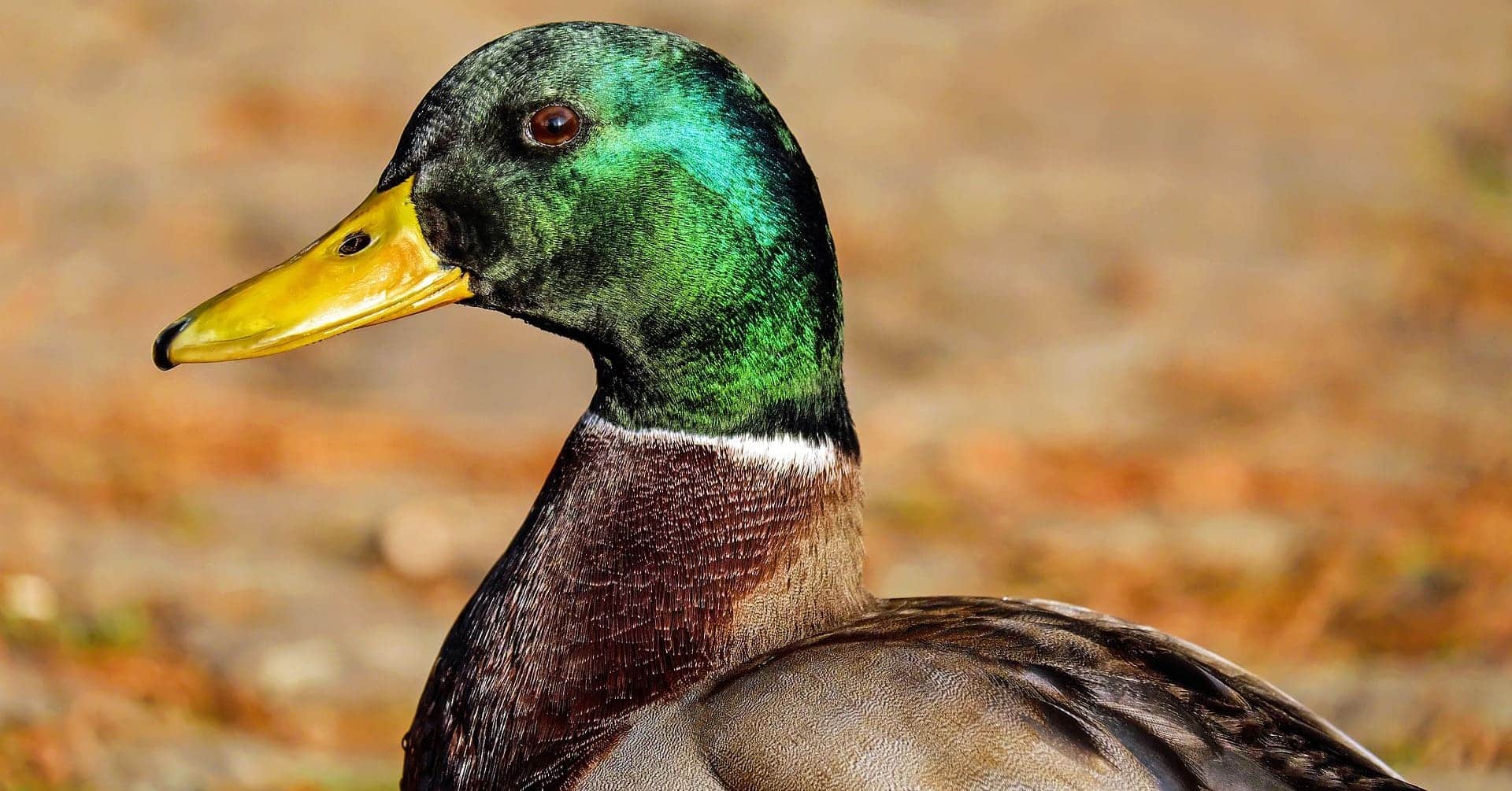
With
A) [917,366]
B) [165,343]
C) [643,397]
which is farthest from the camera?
[917,366]

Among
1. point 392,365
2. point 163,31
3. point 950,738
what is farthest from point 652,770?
point 163,31

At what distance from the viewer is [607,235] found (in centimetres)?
228

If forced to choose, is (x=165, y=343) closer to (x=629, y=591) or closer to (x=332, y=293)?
(x=332, y=293)

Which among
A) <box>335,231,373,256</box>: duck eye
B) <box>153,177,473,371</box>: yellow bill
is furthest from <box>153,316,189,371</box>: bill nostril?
<box>335,231,373,256</box>: duck eye

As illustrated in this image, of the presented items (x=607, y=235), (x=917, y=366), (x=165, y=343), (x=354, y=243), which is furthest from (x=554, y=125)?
(x=917, y=366)

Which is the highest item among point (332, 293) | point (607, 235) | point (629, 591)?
point (607, 235)

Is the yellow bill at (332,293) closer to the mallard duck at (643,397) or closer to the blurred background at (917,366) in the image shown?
the mallard duck at (643,397)

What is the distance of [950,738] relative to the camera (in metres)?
1.96

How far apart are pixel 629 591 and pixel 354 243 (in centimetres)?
57

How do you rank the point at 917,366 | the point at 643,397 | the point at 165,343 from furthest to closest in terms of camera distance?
1. the point at 917,366
2. the point at 643,397
3. the point at 165,343

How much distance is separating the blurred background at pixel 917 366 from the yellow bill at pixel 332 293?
4.72 ft

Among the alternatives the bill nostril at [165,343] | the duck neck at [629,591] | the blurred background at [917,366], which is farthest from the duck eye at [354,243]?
the blurred background at [917,366]

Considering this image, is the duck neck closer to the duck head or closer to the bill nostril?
the duck head

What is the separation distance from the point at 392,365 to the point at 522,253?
3609 millimetres
